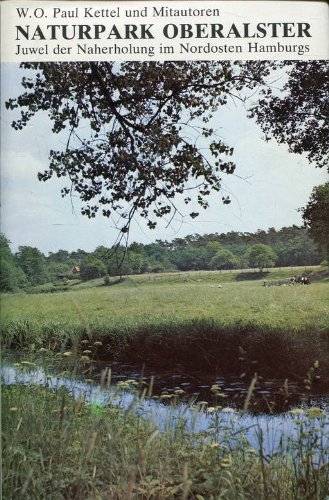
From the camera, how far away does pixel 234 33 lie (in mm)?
2557

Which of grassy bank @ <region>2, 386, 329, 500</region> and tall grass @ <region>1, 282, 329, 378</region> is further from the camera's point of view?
tall grass @ <region>1, 282, 329, 378</region>

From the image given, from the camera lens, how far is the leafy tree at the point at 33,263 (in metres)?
2.61

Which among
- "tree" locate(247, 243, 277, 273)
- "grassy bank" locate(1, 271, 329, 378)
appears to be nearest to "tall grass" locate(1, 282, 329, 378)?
"grassy bank" locate(1, 271, 329, 378)

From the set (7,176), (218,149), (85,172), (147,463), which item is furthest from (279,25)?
(147,463)

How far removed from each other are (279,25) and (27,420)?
2.34 m

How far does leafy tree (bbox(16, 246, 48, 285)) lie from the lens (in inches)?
103

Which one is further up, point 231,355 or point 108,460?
point 231,355

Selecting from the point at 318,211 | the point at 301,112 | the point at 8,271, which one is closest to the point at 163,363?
the point at 8,271

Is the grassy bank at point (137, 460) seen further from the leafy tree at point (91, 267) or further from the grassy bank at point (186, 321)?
the leafy tree at point (91, 267)

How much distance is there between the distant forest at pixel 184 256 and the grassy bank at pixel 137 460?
0.66 m

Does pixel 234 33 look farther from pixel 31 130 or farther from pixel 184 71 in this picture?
pixel 31 130

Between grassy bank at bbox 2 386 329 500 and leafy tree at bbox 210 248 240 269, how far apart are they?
76 centimetres

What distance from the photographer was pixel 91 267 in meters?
2.67

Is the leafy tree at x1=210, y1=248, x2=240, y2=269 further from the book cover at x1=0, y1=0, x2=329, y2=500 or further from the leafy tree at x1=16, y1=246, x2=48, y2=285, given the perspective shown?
the leafy tree at x1=16, y1=246, x2=48, y2=285
